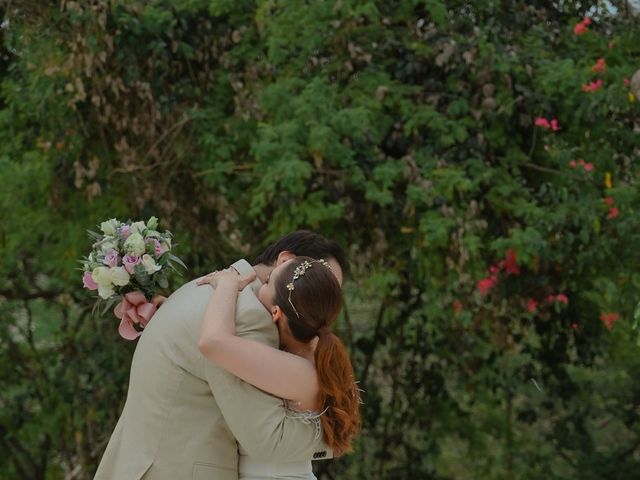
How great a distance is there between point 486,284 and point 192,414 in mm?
2843

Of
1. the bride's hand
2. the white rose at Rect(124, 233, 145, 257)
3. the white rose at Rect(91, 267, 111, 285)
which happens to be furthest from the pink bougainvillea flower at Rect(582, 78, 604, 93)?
the white rose at Rect(91, 267, 111, 285)

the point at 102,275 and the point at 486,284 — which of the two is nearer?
the point at 102,275

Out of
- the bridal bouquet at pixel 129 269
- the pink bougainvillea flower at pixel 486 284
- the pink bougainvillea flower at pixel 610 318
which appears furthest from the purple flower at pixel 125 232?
the pink bougainvillea flower at pixel 610 318

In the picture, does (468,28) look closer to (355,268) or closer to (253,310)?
(355,268)

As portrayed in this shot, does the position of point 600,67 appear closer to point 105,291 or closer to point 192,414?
point 105,291

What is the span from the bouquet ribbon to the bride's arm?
0.96ft

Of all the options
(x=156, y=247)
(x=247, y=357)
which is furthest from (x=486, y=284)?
(x=247, y=357)

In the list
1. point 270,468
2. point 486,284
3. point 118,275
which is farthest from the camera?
point 486,284

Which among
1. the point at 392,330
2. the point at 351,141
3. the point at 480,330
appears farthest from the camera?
the point at 392,330

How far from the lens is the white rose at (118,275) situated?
3.35 m

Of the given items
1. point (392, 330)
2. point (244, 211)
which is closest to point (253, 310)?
point (244, 211)

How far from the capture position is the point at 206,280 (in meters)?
3.30

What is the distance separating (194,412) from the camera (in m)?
3.18

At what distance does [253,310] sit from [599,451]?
18.0 feet
